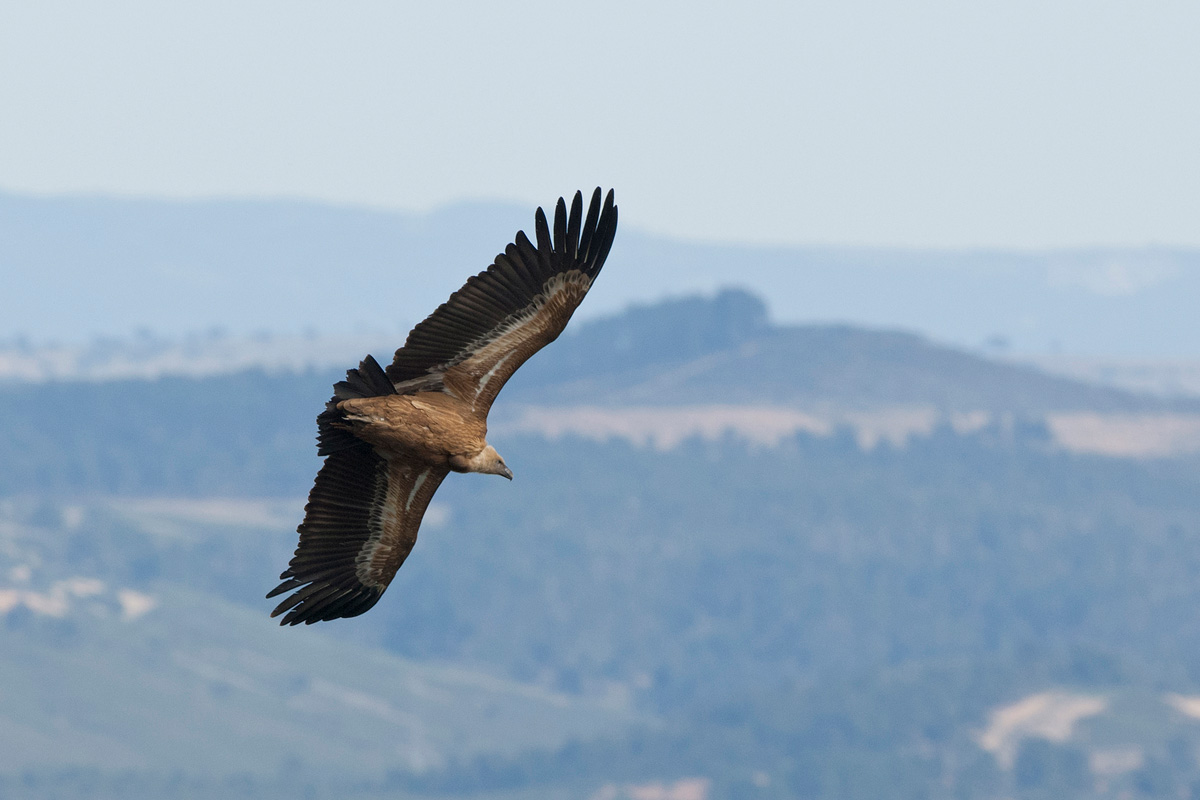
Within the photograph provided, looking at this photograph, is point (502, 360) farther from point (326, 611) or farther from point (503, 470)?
point (326, 611)

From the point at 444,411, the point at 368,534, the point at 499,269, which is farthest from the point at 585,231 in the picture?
the point at 368,534

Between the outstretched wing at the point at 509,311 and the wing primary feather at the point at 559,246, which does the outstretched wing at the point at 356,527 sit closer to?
the outstretched wing at the point at 509,311

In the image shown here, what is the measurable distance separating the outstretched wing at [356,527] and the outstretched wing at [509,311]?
1.24 metres

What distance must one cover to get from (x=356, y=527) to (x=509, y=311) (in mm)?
3540


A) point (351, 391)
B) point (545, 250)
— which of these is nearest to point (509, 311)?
point (545, 250)

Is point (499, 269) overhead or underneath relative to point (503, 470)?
overhead

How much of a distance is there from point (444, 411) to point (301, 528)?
255 centimetres

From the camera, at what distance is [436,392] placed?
27.1 m

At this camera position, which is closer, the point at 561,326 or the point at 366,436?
the point at 366,436

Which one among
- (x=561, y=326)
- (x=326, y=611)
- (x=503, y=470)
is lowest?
(x=326, y=611)

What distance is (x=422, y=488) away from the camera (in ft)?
89.6

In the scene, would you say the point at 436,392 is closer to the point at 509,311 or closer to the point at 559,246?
the point at 509,311

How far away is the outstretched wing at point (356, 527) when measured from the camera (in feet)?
88.8

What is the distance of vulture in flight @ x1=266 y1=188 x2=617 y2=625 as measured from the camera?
1059 inches
